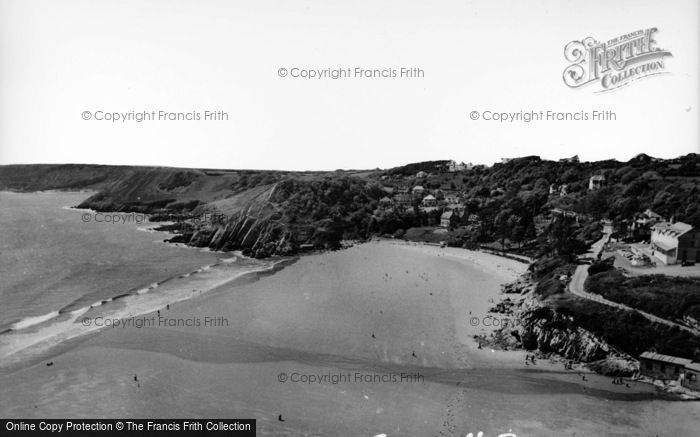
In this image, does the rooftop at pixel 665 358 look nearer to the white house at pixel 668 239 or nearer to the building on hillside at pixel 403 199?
the white house at pixel 668 239

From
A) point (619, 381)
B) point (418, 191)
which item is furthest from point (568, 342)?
point (418, 191)

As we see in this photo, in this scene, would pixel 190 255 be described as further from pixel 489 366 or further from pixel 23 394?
pixel 489 366

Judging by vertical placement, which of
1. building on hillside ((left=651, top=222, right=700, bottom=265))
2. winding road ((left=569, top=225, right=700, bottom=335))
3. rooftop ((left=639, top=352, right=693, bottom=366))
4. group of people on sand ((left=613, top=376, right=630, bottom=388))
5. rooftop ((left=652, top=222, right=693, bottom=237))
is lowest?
group of people on sand ((left=613, top=376, right=630, bottom=388))

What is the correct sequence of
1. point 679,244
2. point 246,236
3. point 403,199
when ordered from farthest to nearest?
1. point 246,236
2. point 403,199
3. point 679,244

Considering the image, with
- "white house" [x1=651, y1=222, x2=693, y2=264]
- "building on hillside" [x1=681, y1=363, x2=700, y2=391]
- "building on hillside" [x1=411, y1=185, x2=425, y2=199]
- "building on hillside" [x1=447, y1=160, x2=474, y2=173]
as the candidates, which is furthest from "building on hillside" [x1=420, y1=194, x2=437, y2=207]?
"building on hillside" [x1=681, y1=363, x2=700, y2=391]

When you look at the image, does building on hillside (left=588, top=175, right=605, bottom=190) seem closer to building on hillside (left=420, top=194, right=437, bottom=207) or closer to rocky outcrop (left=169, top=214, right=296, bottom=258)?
building on hillside (left=420, top=194, right=437, bottom=207)

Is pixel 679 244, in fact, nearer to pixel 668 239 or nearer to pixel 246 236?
pixel 668 239

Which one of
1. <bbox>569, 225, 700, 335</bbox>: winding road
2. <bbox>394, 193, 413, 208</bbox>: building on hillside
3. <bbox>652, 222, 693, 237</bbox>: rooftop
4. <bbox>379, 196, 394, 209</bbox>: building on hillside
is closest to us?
<bbox>569, 225, 700, 335</bbox>: winding road
